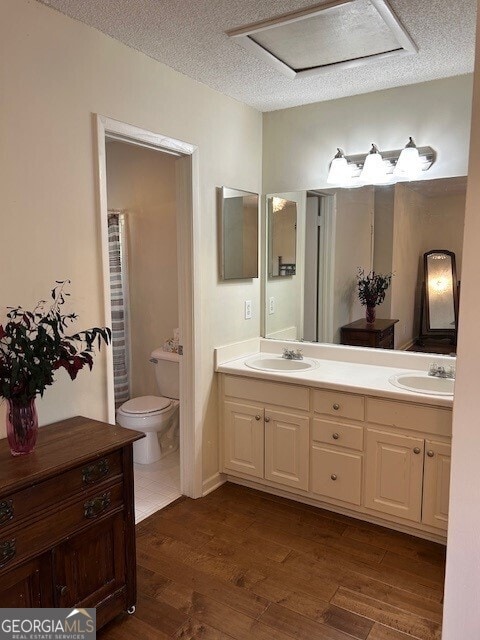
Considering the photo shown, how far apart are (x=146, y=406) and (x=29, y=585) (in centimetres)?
190

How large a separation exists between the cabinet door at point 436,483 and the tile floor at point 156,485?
146 cm

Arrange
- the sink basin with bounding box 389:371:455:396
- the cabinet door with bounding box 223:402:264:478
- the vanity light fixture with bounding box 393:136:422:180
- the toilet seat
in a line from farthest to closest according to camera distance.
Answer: the toilet seat < the cabinet door with bounding box 223:402:264:478 < the vanity light fixture with bounding box 393:136:422:180 < the sink basin with bounding box 389:371:455:396

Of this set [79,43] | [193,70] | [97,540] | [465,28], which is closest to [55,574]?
[97,540]

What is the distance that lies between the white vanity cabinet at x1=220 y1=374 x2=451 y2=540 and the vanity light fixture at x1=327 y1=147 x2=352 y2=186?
1313mm

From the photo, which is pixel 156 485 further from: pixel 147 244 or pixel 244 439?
pixel 147 244

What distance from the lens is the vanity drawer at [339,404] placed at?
2.49 m

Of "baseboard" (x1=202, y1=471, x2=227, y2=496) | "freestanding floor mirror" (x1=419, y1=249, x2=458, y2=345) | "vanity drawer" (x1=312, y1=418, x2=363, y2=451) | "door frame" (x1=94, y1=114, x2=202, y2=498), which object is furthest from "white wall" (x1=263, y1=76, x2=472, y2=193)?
"baseboard" (x1=202, y1=471, x2=227, y2=496)

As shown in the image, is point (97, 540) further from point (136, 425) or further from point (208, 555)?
point (136, 425)

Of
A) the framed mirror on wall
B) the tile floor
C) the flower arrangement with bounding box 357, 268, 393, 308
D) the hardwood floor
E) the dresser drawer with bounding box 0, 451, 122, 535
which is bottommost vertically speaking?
the hardwood floor

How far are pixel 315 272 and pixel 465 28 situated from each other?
153cm

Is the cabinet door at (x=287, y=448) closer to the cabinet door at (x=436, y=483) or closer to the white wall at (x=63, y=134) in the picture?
the cabinet door at (x=436, y=483)

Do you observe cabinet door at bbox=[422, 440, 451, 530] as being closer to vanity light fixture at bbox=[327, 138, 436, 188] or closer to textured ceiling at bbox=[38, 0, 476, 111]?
vanity light fixture at bbox=[327, 138, 436, 188]

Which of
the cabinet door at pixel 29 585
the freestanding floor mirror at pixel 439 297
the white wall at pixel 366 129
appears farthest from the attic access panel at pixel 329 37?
the cabinet door at pixel 29 585

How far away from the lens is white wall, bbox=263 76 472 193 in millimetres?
2555
